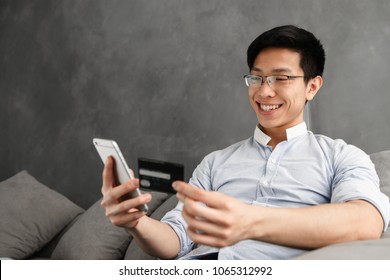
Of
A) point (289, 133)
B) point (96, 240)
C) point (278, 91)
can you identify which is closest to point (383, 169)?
point (289, 133)

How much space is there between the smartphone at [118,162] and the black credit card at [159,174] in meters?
0.06

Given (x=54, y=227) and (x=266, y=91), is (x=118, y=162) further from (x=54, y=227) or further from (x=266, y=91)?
(x=54, y=227)

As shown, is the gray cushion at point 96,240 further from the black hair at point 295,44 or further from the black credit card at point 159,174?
the black credit card at point 159,174

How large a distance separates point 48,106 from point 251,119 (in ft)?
4.67

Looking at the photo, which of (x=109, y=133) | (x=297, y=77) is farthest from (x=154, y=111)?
(x=297, y=77)

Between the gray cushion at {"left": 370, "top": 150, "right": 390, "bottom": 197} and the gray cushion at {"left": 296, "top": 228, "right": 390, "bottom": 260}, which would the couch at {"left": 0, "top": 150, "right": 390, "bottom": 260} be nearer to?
the gray cushion at {"left": 370, "top": 150, "right": 390, "bottom": 197}

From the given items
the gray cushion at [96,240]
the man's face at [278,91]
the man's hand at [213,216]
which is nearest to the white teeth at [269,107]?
the man's face at [278,91]

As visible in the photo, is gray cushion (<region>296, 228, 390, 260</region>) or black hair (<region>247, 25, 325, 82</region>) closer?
gray cushion (<region>296, 228, 390, 260</region>)

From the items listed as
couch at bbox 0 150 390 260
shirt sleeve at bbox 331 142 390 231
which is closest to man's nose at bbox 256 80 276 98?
shirt sleeve at bbox 331 142 390 231

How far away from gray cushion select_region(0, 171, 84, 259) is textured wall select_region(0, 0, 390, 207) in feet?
1.16

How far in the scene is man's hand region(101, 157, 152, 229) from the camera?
132 cm

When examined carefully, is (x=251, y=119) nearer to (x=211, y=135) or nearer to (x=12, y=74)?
(x=211, y=135)

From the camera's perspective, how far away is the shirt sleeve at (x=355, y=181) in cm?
146

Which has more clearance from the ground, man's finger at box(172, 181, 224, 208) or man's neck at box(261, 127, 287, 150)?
man's neck at box(261, 127, 287, 150)
